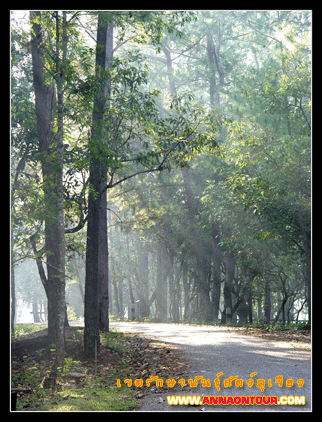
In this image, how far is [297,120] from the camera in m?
12.3

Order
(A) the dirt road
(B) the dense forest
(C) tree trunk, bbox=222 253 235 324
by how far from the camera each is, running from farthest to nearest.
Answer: (C) tree trunk, bbox=222 253 235 324
(B) the dense forest
(A) the dirt road

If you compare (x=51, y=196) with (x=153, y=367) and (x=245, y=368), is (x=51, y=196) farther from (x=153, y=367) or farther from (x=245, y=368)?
(x=245, y=368)

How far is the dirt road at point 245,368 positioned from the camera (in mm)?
5414

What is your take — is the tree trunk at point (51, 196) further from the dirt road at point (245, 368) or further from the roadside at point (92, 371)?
the dirt road at point (245, 368)

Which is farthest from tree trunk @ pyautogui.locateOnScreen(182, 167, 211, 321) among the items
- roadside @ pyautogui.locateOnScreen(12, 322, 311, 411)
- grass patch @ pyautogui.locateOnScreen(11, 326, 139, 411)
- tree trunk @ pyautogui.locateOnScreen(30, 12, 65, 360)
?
tree trunk @ pyautogui.locateOnScreen(30, 12, 65, 360)

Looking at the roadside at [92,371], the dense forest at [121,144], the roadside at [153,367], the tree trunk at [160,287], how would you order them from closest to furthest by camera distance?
the roadside at [153,367] → the roadside at [92,371] → the dense forest at [121,144] → the tree trunk at [160,287]

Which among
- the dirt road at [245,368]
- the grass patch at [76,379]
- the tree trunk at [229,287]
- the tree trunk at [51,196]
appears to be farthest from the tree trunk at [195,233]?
the tree trunk at [51,196]

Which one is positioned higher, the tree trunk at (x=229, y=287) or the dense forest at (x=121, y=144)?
the dense forest at (x=121, y=144)

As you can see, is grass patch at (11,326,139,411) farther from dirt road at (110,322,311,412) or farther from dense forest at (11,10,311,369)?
dirt road at (110,322,311,412)

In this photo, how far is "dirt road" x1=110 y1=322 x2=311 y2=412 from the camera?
5.41 m

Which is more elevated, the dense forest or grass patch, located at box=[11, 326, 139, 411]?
the dense forest

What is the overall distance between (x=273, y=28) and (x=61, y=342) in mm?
19960
